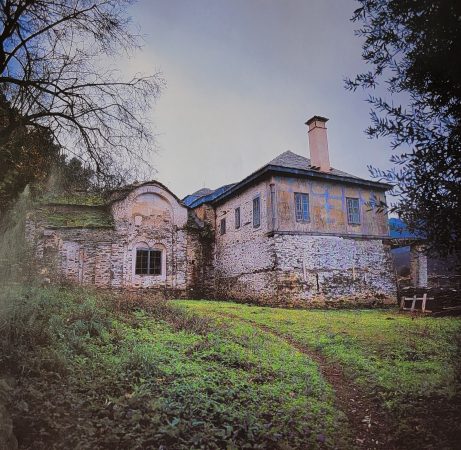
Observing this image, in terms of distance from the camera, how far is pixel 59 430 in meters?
3.69

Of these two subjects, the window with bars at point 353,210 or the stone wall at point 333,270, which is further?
the window with bars at point 353,210

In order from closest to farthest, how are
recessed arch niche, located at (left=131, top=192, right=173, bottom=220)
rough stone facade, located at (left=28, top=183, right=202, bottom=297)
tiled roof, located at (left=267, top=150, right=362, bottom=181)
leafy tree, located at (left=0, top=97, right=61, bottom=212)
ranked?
leafy tree, located at (left=0, top=97, right=61, bottom=212) < rough stone facade, located at (left=28, top=183, right=202, bottom=297) < tiled roof, located at (left=267, top=150, right=362, bottom=181) < recessed arch niche, located at (left=131, top=192, right=173, bottom=220)

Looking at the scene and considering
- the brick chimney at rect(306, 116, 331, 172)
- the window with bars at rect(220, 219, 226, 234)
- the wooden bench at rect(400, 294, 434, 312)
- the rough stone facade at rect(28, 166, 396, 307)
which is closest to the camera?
the wooden bench at rect(400, 294, 434, 312)

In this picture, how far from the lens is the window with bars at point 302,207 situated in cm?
1773

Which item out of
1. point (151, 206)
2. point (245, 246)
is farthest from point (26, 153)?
point (245, 246)

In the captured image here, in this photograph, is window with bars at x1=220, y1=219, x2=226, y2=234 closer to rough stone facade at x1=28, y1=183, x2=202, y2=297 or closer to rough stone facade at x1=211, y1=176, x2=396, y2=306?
rough stone facade at x1=211, y1=176, x2=396, y2=306

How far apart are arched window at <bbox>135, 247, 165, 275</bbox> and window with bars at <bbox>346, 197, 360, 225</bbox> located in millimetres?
10657

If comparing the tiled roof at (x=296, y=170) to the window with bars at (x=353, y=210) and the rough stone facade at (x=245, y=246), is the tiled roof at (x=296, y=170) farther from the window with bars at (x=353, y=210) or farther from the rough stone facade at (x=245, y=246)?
the window with bars at (x=353, y=210)

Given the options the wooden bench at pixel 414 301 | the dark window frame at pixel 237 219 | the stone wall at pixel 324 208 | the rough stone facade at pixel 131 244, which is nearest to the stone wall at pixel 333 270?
the stone wall at pixel 324 208

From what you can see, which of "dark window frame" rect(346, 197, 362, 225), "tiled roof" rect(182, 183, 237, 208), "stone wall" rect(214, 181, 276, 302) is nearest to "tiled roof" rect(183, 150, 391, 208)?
"stone wall" rect(214, 181, 276, 302)

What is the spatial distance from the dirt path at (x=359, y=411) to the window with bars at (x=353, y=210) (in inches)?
496

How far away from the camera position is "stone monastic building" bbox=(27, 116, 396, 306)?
1720 cm

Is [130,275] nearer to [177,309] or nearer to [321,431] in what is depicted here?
[177,309]

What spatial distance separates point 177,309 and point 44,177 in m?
5.45
